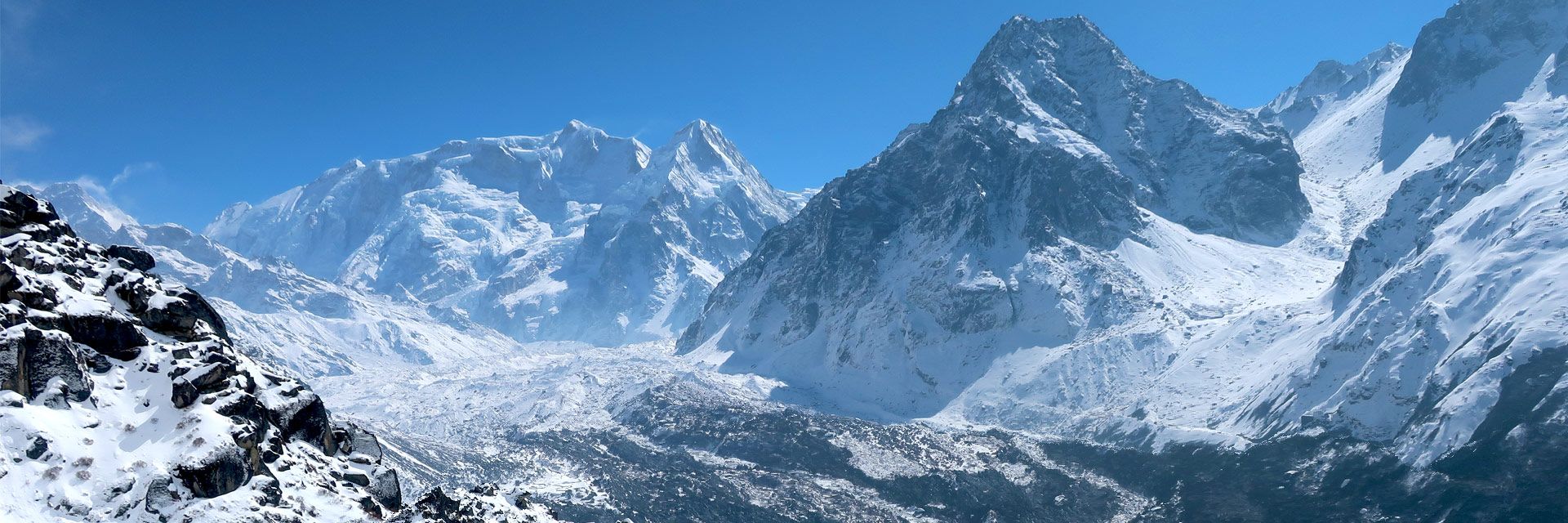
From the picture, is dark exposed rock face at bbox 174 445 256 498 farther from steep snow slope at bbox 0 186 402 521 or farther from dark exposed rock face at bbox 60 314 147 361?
dark exposed rock face at bbox 60 314 147 361

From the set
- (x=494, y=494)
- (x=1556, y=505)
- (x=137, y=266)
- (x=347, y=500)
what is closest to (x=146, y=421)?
(x=347, y=500)

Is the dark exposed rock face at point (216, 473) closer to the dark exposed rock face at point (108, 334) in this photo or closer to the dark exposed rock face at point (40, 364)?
the dark exposed rock face at point (40, 364)

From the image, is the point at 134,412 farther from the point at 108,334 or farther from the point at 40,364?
the point at 108,334

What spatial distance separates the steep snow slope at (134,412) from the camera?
249 ft

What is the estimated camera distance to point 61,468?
75.9m

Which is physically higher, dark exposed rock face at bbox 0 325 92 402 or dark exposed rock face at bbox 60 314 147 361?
dark exposed rock face at bbox 60 314 147 361

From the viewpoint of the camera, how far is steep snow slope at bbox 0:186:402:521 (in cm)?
7600

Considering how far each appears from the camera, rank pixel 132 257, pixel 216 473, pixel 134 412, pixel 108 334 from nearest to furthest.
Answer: pixel 216 473 < pixel 134 412 < pixel 108 334 < pixel 132 257

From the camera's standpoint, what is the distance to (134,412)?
81.6 metres

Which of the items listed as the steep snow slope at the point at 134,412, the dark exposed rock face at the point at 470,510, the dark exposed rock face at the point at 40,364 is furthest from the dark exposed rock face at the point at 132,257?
the dark exposed rock face at the point at 470,510

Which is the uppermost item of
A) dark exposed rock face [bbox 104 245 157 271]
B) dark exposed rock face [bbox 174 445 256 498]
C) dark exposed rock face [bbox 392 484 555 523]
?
dark exposed rock face [bbox 104 245 157 271]

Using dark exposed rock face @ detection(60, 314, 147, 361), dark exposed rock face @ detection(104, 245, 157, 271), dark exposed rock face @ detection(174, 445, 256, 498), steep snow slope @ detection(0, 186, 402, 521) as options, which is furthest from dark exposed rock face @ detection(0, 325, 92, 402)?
dark exposed rock face @ detection(104, 245, 157, 271)

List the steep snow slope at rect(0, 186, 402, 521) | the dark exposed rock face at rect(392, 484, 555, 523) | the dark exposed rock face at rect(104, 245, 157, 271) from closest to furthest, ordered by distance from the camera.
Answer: the steep snow slope at rect(0, 186, 402, 521) → the dark exposed rock face at rect(392, 484, 555, 523) → the dark exposed rock face at rect(104, 245, 157, 271)

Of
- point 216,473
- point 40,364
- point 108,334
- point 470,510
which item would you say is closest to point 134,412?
point 40,364
